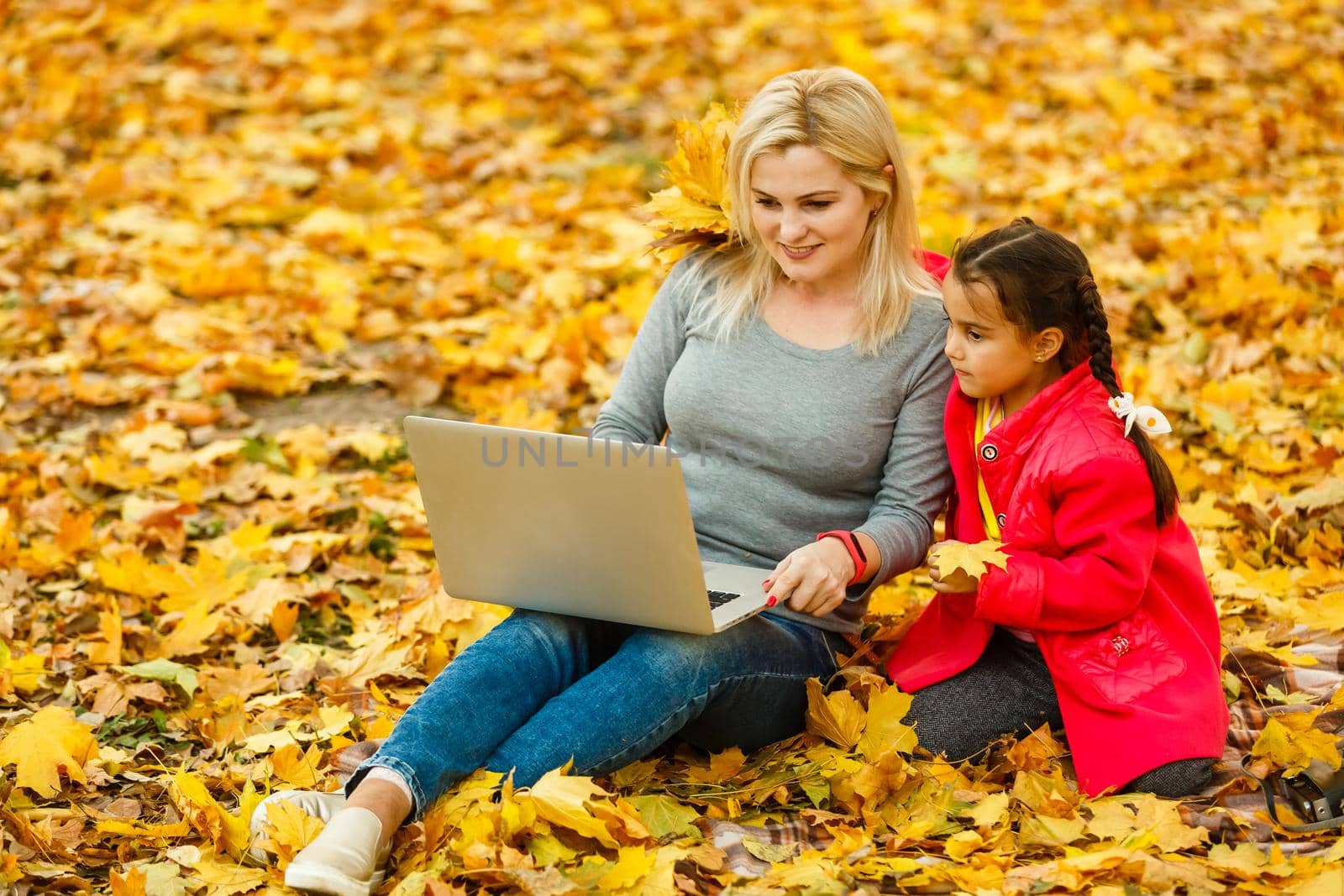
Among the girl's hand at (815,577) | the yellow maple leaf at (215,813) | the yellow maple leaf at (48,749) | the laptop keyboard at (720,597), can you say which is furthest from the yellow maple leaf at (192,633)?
the girl's hand at (815,577)

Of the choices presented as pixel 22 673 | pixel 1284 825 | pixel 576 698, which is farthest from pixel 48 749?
pixel 1284 825

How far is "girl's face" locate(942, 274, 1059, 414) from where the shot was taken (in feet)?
7.63

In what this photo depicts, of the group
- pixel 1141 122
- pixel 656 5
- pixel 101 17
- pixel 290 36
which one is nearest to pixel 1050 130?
pixel 1141 122

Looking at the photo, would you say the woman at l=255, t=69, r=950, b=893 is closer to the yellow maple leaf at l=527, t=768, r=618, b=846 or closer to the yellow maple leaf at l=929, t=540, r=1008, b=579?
the yellow maple leaf at l=527, t=768, r=618, b=846

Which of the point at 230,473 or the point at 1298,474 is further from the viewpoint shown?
the point at 230,473

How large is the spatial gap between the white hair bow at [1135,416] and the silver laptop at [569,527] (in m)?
0.70

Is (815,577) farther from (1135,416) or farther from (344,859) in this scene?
(344,859)

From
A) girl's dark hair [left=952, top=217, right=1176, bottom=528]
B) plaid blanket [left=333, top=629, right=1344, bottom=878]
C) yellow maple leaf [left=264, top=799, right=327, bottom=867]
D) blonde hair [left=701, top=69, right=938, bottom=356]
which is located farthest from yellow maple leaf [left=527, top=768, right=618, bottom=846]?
girl's dark hair [left=952, top=217, right=1176, bottom=528]

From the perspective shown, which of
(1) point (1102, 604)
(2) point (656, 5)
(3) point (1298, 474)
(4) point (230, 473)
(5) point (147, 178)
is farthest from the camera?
(2) point (656, 5)

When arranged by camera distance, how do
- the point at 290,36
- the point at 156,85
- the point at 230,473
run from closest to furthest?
1. the point at 230,473
2. the point at 156,85
3. the point at 290,36

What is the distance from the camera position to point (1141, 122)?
6.01m

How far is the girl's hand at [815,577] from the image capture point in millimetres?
2363

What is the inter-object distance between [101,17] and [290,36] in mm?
963

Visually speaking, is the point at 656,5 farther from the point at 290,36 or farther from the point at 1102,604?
the point at 1102,604
